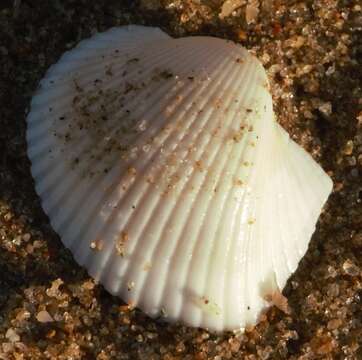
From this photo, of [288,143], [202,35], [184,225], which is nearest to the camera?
[184,225]

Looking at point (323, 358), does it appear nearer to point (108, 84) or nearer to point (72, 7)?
point (108, 84)

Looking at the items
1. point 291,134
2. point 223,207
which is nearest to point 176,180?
point 223,207

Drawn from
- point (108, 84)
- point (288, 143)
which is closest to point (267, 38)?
point (288, 143)

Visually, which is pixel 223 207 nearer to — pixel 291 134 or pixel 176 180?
pixel 176 180
